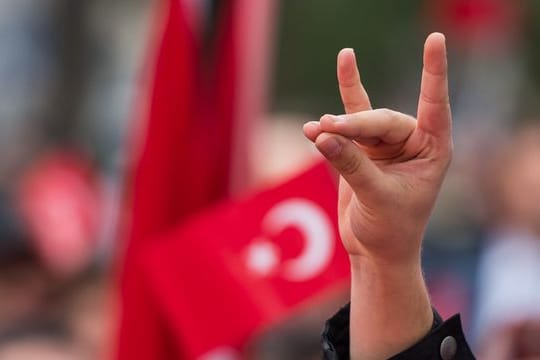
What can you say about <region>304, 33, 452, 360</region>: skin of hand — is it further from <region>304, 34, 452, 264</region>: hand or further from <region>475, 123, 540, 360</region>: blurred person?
<region>475, 123, 540, 360</region>: blurred person

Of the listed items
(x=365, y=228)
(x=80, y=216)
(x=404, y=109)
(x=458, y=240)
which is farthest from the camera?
(x=404, y=109)

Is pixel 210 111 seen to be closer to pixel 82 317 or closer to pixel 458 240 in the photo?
pixel 82 317

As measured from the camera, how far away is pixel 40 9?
13867 millimetres

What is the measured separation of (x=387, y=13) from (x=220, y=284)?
12309 millimetres

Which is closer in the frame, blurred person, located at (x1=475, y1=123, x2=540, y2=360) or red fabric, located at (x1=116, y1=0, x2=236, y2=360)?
red fabric, located at (x1=116, y1=0, x2=236, y2=360)

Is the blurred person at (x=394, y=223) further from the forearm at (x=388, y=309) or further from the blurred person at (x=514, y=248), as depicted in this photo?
the blurred person at (x=514, y=248)

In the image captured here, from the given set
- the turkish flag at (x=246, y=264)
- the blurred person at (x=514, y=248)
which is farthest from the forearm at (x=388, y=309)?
the blurred person at (x=514, y=248)

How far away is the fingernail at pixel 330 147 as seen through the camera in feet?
6.69

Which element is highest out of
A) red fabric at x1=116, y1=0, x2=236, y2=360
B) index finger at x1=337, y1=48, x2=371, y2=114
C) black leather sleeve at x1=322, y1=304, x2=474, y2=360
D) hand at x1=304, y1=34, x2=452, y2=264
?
red fabric at x1=116, y1=0, x2=236, y2=360

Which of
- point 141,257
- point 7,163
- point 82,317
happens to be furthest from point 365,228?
point 7,163

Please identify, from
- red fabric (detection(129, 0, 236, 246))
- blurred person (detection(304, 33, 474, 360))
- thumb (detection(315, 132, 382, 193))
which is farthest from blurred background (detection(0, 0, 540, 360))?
thumb (detection(315, 132, 382, 193))

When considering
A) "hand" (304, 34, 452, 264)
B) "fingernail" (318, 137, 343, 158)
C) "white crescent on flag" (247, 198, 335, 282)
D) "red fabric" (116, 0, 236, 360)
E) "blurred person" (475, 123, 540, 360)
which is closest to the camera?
"fingernail" (318, 137, 343, 158)

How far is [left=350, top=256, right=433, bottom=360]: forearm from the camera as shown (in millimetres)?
2240

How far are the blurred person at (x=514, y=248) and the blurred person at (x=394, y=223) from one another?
6.36 ft
